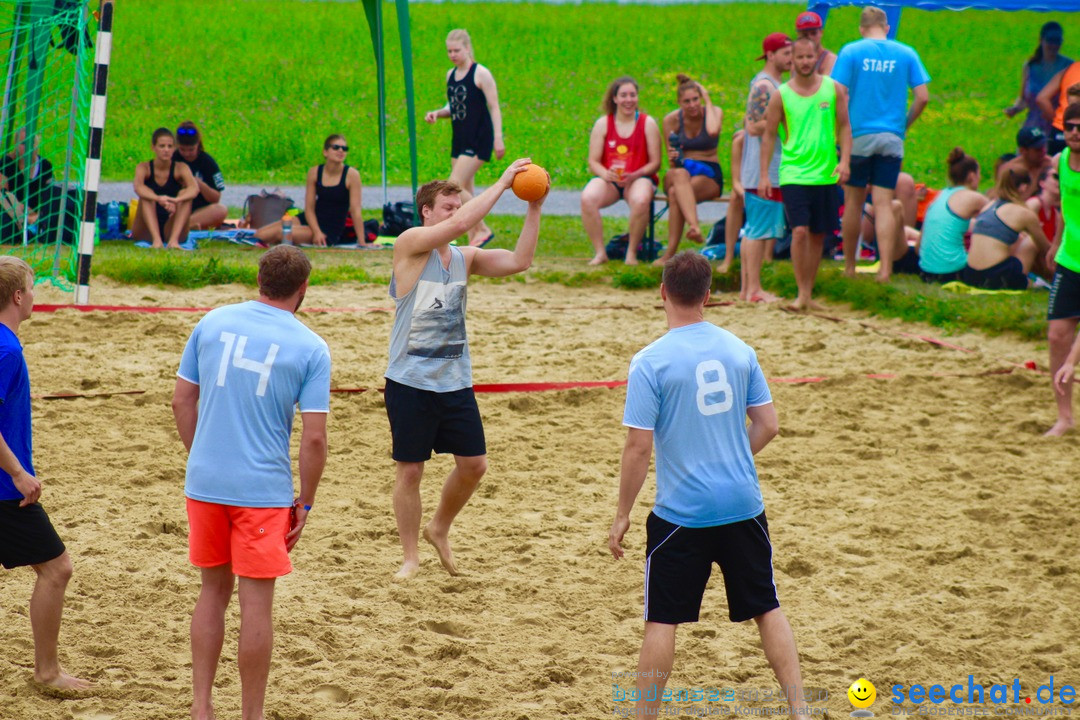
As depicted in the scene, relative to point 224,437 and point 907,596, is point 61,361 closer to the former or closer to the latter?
point 224,437

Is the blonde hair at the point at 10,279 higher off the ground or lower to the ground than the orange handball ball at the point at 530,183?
lower

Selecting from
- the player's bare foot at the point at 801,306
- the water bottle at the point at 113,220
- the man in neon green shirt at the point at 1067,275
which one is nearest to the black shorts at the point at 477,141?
the water bottle at the point at 113,220

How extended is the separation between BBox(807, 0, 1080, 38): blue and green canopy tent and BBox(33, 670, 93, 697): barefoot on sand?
30.4 feet

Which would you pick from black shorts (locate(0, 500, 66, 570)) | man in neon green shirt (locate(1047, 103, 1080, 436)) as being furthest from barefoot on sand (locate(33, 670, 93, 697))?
man in neon green shirt (locate(1047, 103, 1080, 436))

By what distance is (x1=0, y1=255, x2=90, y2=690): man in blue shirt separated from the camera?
347 cm

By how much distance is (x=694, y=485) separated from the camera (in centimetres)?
346

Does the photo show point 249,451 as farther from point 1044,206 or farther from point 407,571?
point 1044,206

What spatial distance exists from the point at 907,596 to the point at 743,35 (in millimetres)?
29928

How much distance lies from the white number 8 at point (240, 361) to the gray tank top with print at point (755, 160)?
22.1 feet

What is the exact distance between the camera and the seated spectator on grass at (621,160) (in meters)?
10.9

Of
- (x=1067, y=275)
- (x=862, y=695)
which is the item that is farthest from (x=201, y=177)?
(x=862, y=695)

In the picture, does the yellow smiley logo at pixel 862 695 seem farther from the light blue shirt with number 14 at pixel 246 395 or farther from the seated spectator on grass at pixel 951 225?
the seated spectator on grass at pixel 951 225

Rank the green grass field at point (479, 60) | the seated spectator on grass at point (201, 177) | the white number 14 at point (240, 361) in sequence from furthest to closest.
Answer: the green grass field at point (479, 60)
the seated spectator on grass at point (201, 177)
the white number 14 at point (240, 361)

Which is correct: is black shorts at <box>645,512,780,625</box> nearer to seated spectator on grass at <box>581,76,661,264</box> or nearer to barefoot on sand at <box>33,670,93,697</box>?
barefoot on sand at <box>33,670,93,697</box>
